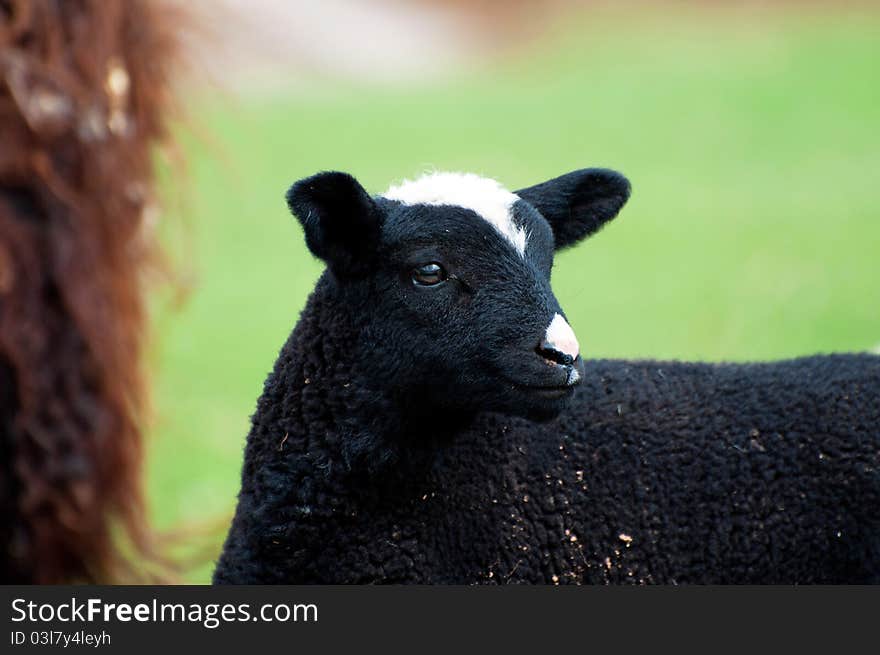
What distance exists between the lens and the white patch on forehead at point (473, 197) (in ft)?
13.7

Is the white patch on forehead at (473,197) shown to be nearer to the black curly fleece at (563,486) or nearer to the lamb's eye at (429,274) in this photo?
the lamb's eye at (429,274)

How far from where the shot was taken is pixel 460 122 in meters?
26.3

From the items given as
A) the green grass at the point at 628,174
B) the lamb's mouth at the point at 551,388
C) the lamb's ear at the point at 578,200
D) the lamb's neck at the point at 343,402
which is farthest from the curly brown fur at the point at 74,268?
the lamb's mouth at the point at 551,388

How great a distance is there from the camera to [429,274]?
161 inches

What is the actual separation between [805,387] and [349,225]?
1.93 metres

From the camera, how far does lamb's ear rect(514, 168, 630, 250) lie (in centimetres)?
459

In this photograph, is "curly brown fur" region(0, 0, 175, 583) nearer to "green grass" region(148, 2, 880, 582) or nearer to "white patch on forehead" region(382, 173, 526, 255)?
"green grass" region(148, 2, 880, 582)

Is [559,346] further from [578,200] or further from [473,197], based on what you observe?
[578,200]

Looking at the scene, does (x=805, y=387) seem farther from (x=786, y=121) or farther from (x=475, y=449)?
(x=786, y=121)

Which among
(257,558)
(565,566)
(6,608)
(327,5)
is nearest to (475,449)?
(565,566)

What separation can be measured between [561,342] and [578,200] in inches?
37.7

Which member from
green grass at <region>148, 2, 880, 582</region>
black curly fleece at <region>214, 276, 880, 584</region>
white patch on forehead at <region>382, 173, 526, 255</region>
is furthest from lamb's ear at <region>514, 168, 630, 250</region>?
green grass at <region>148, 2, 880, 582</region>

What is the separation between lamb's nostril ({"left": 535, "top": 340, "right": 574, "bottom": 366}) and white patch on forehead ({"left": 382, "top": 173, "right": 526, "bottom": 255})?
1.34 ft

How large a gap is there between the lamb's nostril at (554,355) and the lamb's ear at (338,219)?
2.33 ft
